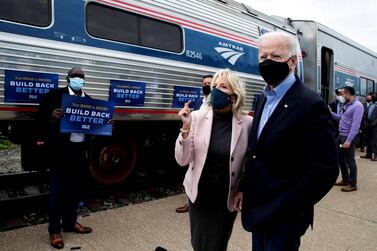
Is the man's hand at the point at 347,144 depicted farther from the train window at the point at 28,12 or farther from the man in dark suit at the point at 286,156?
the train window at the point at 28,12

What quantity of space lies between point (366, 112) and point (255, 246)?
10022mm

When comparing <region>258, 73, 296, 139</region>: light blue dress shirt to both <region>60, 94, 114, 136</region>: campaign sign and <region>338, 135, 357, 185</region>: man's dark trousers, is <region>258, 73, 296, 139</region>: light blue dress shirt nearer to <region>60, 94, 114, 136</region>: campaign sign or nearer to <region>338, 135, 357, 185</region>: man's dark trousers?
<region>60, 94, 114, 136</region>: campaign sign

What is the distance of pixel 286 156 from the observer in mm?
1964

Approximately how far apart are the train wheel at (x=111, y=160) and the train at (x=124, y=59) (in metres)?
0.02

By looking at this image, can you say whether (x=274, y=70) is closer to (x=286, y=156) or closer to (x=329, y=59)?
(x=286, y=156)

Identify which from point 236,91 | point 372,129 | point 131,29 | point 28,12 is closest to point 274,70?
point 236,91

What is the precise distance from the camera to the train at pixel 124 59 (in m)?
4.05

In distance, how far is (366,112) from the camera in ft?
35.7

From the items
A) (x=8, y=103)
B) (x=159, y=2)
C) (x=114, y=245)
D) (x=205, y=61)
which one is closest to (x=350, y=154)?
(x=205, y=61)

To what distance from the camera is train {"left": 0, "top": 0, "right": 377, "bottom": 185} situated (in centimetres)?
405

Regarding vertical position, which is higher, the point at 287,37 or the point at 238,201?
the point at 287,37

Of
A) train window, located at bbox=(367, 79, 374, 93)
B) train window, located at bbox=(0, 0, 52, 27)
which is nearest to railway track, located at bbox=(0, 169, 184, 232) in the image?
train window, located at bbox=(0, 0, 52, 27)

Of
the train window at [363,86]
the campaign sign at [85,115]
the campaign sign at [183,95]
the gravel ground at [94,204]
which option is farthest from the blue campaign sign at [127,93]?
the train window at [363,86]

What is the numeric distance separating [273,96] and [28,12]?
3.25 m
